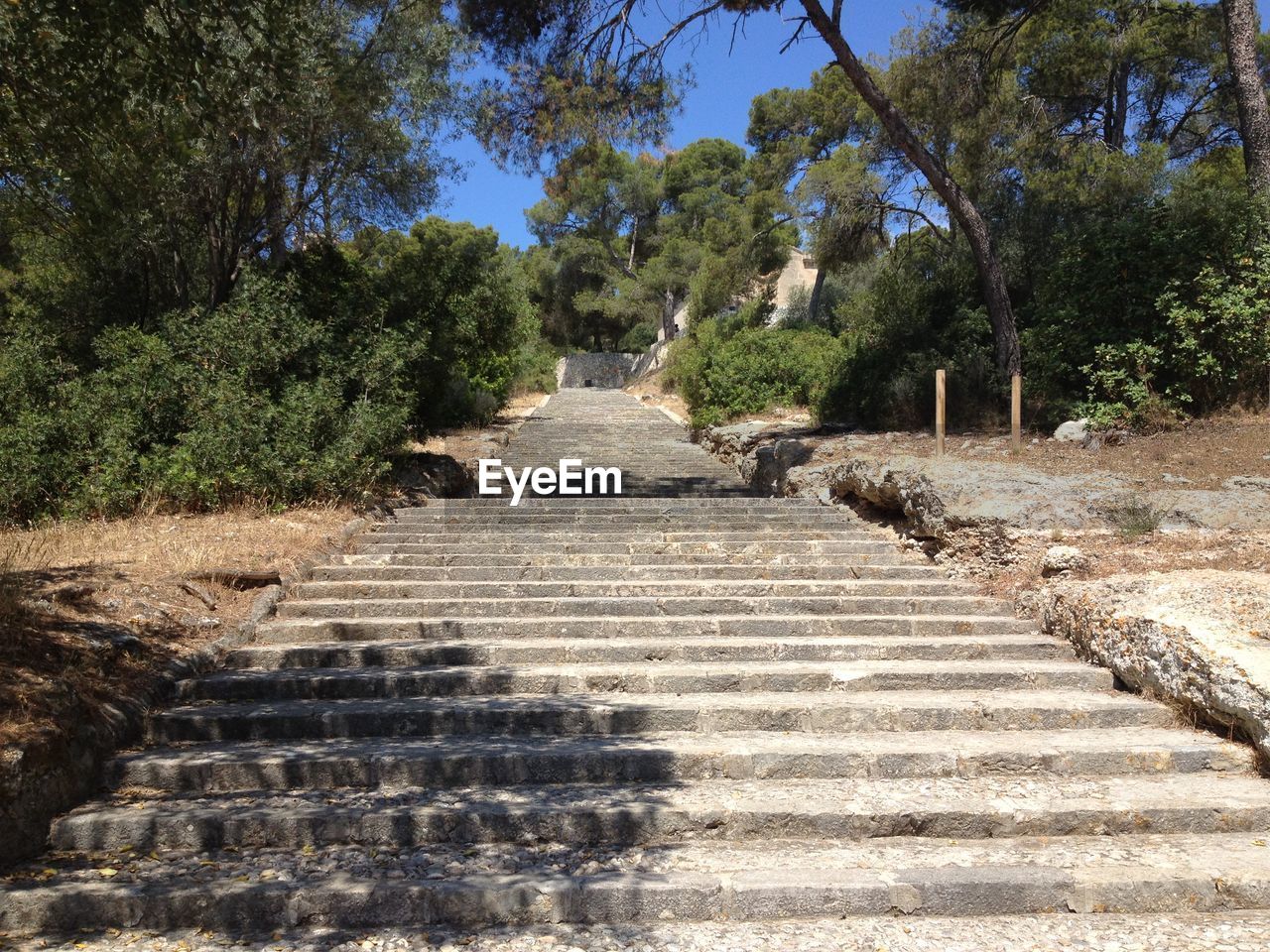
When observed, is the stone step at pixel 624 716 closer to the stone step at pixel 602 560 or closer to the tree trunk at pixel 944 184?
the stone step at pixel 602 560

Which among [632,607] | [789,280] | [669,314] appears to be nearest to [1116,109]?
[632,607]

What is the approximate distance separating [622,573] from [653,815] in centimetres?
351

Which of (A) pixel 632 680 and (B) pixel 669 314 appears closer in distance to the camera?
(A) pixel 632 680

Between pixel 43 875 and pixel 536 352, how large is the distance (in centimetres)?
3096

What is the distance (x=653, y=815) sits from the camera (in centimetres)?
368

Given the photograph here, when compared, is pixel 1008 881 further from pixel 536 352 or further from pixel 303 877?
pixel 536 352

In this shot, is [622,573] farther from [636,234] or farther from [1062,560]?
[636,234]

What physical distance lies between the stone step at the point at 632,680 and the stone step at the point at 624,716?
0.38 feet

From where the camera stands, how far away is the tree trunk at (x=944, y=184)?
11203mm

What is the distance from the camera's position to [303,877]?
10.7 ft

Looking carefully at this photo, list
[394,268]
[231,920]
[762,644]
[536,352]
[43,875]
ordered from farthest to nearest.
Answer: [536,352]
[394,268]
[762,644]
[43,875]
[231,920]

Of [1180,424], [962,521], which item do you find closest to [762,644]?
[962,521]

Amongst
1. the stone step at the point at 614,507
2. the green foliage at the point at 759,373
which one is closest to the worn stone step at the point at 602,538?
the stone step at the point at 614,507

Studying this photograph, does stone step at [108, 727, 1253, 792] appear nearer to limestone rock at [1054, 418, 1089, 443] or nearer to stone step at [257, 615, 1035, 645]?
stone step at [257, 615, 1035, 645]
